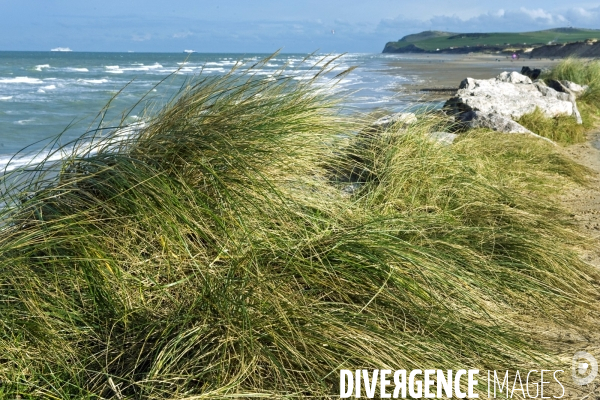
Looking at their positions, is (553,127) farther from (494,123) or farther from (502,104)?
(494,123)

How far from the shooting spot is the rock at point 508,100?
7.77 meters

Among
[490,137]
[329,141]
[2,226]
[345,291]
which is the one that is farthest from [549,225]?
[2,226]

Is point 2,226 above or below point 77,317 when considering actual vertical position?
above

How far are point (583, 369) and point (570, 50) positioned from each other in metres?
59.9

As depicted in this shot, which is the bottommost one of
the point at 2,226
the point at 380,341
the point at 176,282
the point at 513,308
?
the point at 513,308

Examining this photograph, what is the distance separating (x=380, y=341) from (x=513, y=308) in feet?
2.94

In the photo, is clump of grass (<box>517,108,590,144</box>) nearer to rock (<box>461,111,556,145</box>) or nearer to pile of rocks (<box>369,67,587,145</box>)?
pile of rocks (<box>369,67,587,145</box>)

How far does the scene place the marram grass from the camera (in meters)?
1.93

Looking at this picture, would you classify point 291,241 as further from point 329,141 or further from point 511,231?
point 511,231

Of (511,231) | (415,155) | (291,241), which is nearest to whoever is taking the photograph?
(291,241)

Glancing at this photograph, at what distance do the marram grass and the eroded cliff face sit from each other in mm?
51753

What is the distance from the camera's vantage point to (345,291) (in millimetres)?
2289

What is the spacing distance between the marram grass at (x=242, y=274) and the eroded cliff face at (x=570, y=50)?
170 feet

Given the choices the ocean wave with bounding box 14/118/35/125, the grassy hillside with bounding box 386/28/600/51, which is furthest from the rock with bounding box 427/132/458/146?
the grassy hillside with bounding box 386/28/600/51
